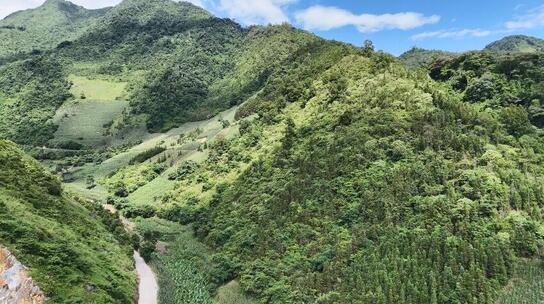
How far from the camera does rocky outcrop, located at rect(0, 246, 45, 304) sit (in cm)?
6675

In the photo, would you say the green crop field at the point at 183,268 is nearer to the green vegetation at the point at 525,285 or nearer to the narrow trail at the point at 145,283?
Answer: the narrow trail at the point at 145,283

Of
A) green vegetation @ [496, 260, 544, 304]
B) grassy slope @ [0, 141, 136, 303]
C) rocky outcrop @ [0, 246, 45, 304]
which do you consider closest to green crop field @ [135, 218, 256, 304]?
grassy slope @ [0, 141, 136, 303]

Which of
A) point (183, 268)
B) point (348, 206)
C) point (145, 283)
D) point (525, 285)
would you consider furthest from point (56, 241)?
point (525, 285)

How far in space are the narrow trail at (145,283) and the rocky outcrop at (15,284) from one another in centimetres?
2100

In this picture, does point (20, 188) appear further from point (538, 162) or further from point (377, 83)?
point (538, 162)

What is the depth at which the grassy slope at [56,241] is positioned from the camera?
238ft

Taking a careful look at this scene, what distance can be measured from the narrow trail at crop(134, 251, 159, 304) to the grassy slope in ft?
8.55

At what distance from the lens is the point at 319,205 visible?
3787 inches

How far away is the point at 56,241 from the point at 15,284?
12.9 metres

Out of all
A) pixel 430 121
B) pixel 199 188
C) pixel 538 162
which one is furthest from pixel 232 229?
pixel 538 162

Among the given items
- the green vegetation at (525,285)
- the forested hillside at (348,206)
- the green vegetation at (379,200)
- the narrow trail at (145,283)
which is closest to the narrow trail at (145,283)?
the narrow trail at (145,283)

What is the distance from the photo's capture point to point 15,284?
68.2m

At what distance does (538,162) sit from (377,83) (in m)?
38.9

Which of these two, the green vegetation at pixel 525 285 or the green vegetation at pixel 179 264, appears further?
the green vegetation at pixel 179 264
